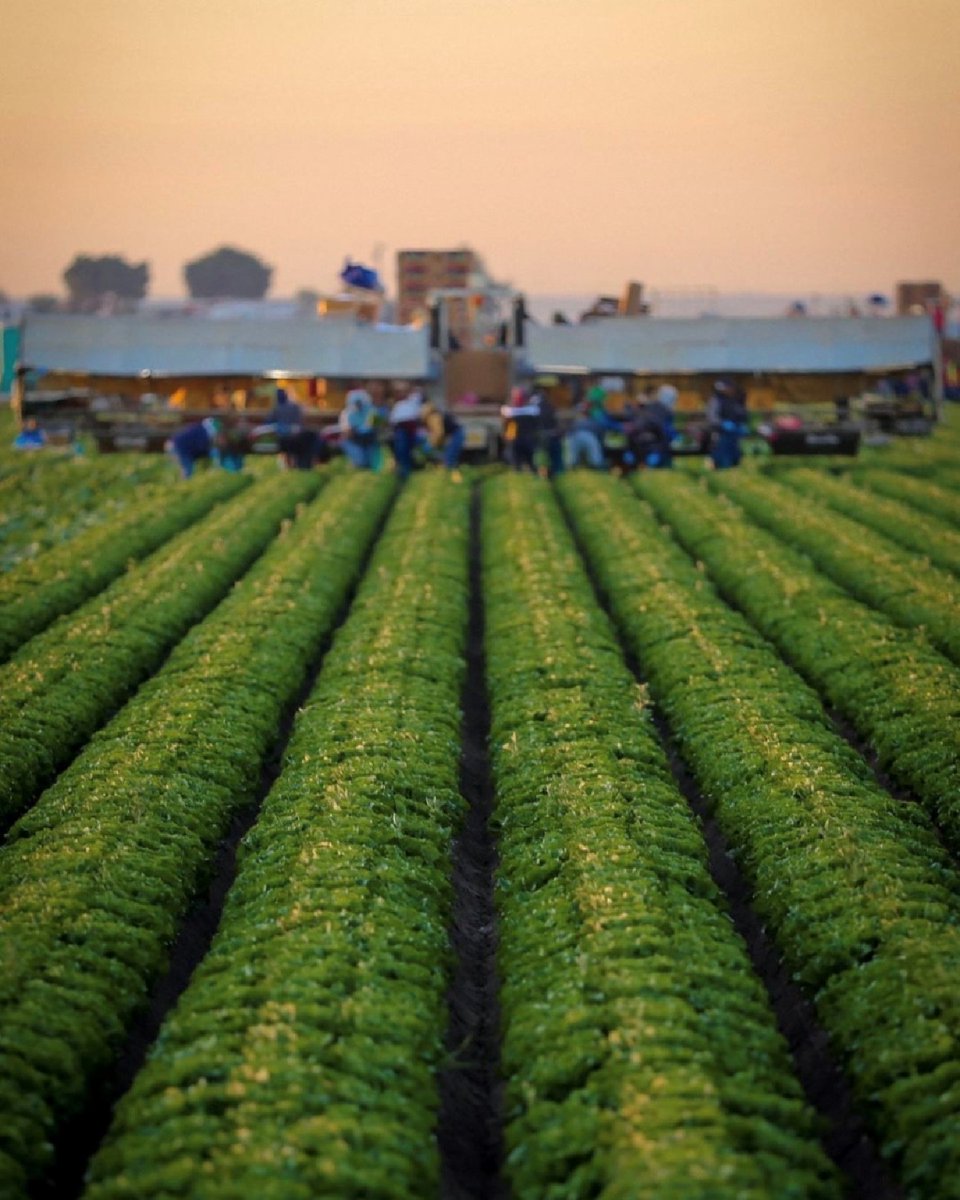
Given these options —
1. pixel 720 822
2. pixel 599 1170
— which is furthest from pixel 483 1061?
pixel 720 822

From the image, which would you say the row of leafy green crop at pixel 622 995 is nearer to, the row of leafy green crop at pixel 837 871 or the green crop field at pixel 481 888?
the green crop field at pixel 481 888

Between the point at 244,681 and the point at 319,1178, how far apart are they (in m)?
9.96

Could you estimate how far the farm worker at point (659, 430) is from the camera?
40562 mm

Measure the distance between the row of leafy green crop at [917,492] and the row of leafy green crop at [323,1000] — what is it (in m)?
18.3

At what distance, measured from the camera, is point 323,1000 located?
9352mm

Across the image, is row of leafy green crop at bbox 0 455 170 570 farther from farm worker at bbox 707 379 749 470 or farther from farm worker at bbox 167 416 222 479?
farm worker at bbox 707 379 749 470

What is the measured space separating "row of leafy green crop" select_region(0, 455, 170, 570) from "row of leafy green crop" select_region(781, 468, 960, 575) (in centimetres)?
1514

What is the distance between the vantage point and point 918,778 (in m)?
14.2

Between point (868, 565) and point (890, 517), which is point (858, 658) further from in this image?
point (890, 517)

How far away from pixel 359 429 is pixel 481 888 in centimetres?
2812

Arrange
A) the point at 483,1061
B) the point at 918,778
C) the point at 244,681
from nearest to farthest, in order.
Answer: the point at 483,1061
the point at 918,778
the point at 244,681

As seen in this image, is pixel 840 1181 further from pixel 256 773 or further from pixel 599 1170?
pixel 256 773

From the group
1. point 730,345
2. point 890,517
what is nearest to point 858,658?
point 890,517

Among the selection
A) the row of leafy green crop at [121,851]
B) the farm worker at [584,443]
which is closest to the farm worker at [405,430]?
the farm worker at [584,443]
